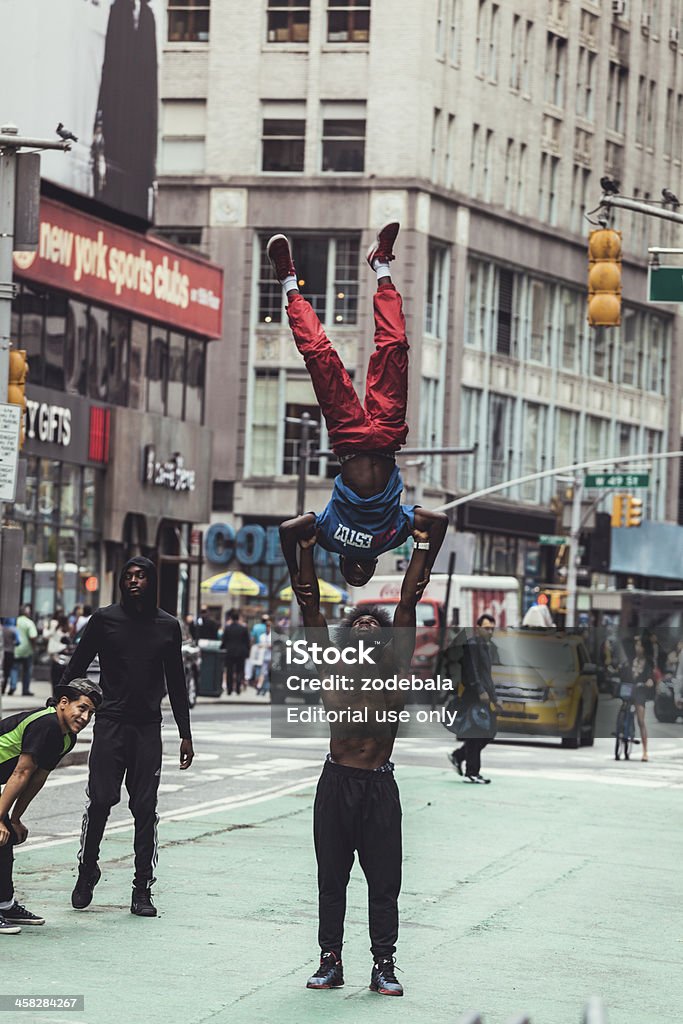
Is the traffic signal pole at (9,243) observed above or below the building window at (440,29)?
below

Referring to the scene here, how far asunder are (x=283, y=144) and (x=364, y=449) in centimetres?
5278

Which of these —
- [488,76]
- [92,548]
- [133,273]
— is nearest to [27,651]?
[92,548]

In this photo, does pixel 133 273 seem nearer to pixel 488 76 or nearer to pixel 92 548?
pixel 92 548

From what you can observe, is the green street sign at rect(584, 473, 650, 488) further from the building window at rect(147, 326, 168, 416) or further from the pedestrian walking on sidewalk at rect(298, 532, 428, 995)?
the pedestrian walking on sidewalk at rect(298, 532, 428, 995)

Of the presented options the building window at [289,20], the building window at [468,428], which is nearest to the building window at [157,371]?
the building window at [468,428]

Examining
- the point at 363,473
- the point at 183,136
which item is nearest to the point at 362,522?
the point at 363,473

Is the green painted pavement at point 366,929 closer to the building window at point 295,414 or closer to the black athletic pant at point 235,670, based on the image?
the black athletic pant at point 235,670

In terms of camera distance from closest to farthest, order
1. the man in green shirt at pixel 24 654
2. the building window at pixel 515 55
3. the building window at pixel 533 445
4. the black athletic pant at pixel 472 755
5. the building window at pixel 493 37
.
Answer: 1. the black athletic pant at pixel 472 755
2. the man in green shirt at pixel 24 654
3. the building window at pixel 493 37
4. the building window at pixel 515 55
5. the building window at pixel 533 445

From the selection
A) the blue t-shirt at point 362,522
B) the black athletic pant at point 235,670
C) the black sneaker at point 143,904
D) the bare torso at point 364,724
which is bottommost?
the black athletic pant at point 235,670

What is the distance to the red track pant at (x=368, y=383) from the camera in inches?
408

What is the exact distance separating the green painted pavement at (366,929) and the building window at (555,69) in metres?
49.5

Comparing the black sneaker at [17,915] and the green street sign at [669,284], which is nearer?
the black sneaker at [17,915]

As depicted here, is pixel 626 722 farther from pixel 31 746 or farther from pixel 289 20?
pixel 289 20

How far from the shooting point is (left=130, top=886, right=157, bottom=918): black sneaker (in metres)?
11.8
